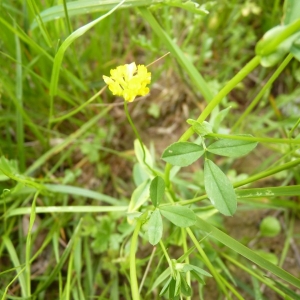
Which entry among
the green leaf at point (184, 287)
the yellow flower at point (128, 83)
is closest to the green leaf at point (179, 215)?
the green leaf at point (184, 287)

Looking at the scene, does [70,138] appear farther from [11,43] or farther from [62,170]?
[11,43]

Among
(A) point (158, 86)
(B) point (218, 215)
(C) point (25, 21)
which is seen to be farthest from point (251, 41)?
(C) point (25, 21)

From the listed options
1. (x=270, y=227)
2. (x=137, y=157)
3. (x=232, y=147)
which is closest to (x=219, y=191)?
(x=232, y=147)

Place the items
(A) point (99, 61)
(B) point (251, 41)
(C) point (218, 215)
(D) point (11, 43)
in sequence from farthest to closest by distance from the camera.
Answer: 1. (B) point (251, 41)
2. (A) point (99, 61)
3. (C) point (218, 215)
4. (D) point (11, 43)

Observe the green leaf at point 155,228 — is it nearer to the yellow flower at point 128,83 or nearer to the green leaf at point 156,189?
the green leaf at point 156,189

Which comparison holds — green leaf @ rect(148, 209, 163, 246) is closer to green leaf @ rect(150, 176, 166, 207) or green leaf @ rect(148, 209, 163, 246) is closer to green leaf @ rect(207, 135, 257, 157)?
green leaf @ rect(150, 176, 166, 207)

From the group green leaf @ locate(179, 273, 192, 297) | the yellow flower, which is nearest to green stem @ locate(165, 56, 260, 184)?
the yellow flower
